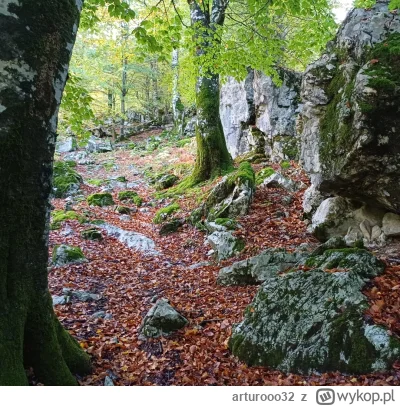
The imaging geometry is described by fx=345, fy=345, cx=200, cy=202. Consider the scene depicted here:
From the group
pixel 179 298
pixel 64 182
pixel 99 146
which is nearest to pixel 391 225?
pixel 179 298

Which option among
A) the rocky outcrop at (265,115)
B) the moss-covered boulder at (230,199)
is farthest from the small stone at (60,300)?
the rocky outcrop at (265,115)

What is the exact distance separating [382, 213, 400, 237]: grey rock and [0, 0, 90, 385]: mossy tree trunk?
17.7 ft

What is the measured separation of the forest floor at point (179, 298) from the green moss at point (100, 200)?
1074 millimetres

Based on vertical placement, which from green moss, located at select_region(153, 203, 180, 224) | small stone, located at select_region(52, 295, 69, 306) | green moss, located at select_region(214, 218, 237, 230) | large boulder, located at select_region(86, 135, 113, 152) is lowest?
small stone, located at select_region(52, 295, 69, 306)

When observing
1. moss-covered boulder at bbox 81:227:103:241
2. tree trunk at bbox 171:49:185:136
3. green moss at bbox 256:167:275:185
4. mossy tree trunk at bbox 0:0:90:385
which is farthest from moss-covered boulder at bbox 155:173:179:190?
tree trunk at bbox 171:49:185:136

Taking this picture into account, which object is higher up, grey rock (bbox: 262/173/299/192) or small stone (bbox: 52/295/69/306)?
grey rock (bbox: 262/173/299/192)

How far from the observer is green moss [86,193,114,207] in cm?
1289

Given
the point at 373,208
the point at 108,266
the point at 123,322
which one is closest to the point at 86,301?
the point at 123,322

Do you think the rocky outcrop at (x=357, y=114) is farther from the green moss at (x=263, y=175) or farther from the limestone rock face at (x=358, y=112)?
the green moss at (x=263, y=175)

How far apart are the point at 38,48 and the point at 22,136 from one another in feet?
2.42

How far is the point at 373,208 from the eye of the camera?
258 inches

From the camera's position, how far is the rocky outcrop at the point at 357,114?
217 inches

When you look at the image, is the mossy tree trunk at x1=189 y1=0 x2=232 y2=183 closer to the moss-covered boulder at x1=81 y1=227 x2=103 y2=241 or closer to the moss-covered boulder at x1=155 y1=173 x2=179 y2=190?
the moss-covered boulder at x1=155 y1=173 x2=179 y2=190

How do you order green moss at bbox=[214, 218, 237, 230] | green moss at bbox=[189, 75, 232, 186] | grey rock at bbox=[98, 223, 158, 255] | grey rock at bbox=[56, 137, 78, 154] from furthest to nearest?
grey rock at bbox=[56, 137, 78, 154]
green moss at bbox=[189, 75, 232, 186]
grey rock at bbox=[98, 223, 158, 255]
green moss at bbox=[214, 218, 237, 230]
